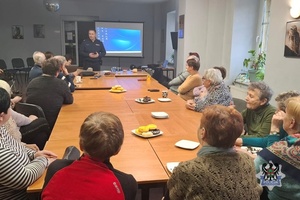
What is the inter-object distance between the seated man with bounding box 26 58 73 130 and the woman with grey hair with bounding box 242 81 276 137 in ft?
6.50

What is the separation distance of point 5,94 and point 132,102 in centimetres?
189

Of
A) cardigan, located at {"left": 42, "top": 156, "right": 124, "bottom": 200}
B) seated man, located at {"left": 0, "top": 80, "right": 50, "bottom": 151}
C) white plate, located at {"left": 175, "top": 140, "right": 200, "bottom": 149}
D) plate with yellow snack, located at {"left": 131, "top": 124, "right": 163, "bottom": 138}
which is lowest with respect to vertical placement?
seated man, located at {"left": 0, "top": 80, "right": 50, "bottom": 151}

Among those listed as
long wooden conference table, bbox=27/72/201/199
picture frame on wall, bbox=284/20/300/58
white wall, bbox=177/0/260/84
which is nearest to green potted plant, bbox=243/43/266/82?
white wall, bbox=177/0/260/84

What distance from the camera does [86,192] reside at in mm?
1104

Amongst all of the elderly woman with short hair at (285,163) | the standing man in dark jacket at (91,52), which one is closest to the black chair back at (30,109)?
the elderly woman with short hair at (285,163)

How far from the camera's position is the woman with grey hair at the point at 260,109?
2.32 meters

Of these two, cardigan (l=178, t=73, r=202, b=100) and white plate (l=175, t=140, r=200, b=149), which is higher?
cardigan (l=178, t=73, r=202, b=100)

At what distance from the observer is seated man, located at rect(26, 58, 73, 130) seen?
3.10 meters

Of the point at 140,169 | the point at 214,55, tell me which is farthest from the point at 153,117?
the point at 214,55

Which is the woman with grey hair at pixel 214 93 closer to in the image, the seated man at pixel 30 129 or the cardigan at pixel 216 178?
the seated man at pixel 30 129

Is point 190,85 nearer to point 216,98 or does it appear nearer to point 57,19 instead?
point 216,98

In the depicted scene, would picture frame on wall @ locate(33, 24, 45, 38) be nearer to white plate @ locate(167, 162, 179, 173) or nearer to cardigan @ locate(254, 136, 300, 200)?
white plate @ locate(167, 162, 179, 173)

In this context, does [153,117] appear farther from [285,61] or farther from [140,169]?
[285,61]

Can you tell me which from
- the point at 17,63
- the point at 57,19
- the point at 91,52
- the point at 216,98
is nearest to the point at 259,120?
the point at 216,98
